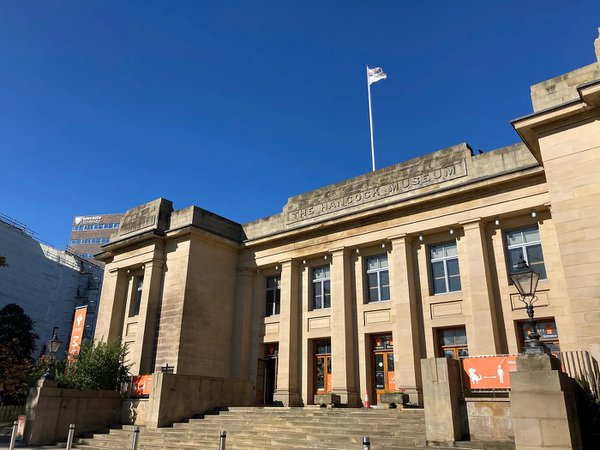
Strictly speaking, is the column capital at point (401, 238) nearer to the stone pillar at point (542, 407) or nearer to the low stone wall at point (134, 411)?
the stone pillar at point (542, 407)

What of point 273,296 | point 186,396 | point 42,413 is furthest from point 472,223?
point 42,413

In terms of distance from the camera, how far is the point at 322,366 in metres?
21.6

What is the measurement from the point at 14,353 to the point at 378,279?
31714 millimetres

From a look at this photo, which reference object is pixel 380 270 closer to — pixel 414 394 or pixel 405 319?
pixel 405 319

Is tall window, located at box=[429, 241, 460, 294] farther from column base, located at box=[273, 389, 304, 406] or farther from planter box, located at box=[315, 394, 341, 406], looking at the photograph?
column base, located at box=[273, 389, 304, 406]

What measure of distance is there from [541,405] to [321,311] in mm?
13760

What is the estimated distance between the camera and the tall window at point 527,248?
55.4ft

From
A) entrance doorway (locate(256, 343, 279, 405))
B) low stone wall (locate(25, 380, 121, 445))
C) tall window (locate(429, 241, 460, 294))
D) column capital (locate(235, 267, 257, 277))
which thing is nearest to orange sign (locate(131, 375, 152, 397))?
low stone wall (locate(25, 380, 121, 445))

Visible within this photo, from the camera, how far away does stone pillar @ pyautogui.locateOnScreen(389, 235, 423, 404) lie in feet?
59.0

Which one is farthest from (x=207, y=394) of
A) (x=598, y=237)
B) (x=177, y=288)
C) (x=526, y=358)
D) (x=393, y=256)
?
(x=598, y=237)

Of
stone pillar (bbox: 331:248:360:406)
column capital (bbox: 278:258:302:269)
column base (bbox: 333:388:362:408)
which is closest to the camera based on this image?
column base (bbox: 333:388:362:408)

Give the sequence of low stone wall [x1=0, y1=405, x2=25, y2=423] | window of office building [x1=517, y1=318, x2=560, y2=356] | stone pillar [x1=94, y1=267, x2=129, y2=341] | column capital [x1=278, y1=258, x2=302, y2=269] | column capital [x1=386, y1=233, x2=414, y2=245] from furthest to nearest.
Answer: low stone wall [x1=0, y1=405, x2=25, y2=423] < stone pillar [x1=94, y1=267, x2=129, y2=341] < column capital [x1=278, y1=258, x2=302, y2=269] < column capital [x1=386, y1=233, x2=414, y2=245] < window of office building [x1=517, y1=318, x2=560, y2=356]

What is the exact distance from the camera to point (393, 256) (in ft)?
65.7

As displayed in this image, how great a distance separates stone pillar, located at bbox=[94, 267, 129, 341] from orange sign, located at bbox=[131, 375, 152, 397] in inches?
243
